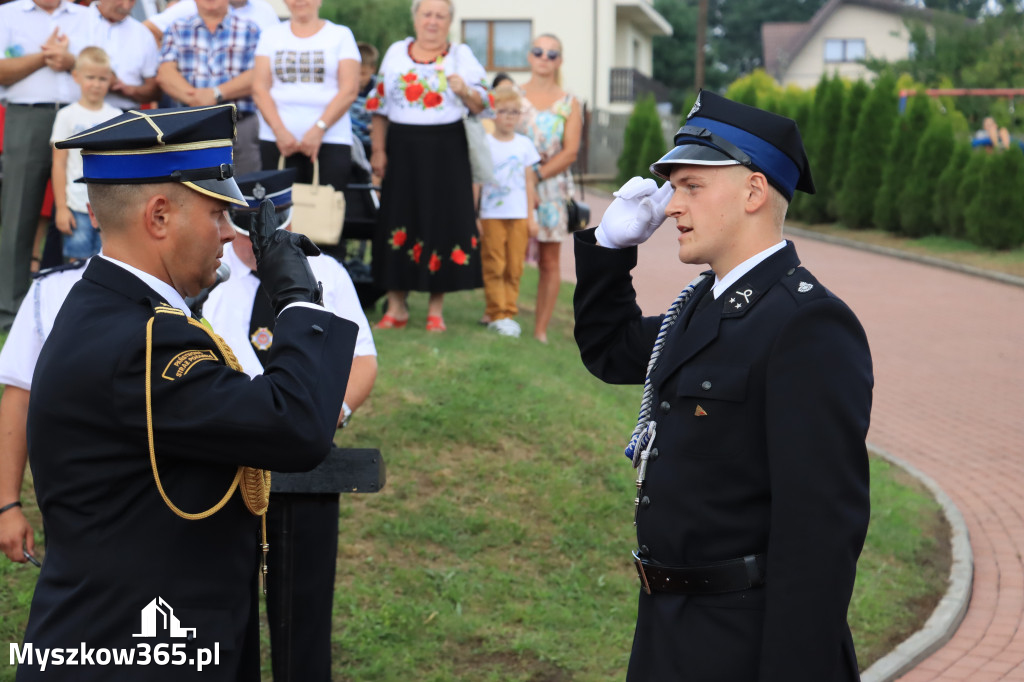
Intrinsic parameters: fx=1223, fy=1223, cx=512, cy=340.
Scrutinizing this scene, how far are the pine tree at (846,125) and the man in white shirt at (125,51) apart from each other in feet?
56.1

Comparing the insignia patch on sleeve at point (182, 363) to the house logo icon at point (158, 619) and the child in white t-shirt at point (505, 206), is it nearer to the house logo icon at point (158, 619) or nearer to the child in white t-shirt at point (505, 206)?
the house logo icon at point (158, 619)

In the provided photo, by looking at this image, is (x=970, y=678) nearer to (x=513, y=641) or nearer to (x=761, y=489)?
(x=513, y=641)

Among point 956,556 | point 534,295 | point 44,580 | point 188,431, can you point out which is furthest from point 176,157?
point 534,295

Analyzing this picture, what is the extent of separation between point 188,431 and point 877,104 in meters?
21.1

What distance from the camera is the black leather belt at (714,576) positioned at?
106 inches

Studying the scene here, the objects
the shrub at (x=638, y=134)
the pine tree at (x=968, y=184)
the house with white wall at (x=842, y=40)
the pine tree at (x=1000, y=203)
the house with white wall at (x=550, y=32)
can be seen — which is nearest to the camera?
the pine tree at (x=1000, y=203)

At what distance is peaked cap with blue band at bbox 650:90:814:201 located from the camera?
9.20 feet

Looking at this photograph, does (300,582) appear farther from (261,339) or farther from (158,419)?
(158,419)

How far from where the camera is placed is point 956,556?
6695 millimetres

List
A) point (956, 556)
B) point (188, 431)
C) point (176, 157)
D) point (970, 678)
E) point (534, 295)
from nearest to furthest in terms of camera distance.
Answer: point (188, 431)
point (176, 157)
point (970, 678)
point (956, 556)
point (534, 295)

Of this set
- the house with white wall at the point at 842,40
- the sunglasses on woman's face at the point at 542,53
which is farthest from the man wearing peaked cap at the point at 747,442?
the house with white wall at the point at 842,40

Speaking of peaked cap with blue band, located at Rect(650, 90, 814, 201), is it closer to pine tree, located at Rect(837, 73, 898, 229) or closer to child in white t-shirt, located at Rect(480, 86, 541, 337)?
child in white t-shirt, located at Rect(480, 86, 541, 337)

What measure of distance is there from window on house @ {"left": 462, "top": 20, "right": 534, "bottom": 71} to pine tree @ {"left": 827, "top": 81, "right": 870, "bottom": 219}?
16060 millimetres

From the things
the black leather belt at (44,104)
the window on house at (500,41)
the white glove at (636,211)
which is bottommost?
the white glove at (636,211)
